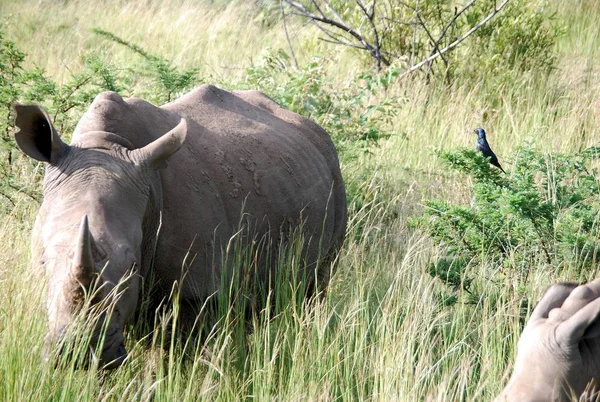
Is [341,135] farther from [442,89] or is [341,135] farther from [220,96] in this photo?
[442,89]

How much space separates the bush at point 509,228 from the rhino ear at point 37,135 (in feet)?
7.40

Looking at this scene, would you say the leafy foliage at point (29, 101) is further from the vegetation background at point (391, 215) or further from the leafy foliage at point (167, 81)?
the leafy foliage at point (167, 81)

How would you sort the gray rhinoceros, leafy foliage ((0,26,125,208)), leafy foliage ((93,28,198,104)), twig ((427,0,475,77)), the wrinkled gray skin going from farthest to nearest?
twig ((427,0,475,77))
leafy foliage ((93,28,198,104))
leafy foliage ((0,26,125,208))
the gray rhinoceros
the wrinkled gray skin

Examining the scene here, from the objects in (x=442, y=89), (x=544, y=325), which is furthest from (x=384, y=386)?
(x=442, y=89)

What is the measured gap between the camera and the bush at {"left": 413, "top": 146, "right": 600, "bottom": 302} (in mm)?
5145

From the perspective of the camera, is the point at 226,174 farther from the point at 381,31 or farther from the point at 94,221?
the point at 381,31

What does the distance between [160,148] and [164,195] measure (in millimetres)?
321

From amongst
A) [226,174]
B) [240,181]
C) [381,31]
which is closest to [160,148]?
[226,174]

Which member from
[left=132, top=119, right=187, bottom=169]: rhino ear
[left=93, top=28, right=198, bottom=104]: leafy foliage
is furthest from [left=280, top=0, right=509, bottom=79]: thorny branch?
[left=132, top=119, right=187, bottom=169]: rhino ear

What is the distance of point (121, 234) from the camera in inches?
147

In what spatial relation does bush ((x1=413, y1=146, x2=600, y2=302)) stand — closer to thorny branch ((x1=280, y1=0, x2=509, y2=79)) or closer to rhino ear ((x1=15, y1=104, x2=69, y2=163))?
rhino ear ((x1=15, y1=104, x2=69, y2=163))

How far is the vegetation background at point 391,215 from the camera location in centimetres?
393

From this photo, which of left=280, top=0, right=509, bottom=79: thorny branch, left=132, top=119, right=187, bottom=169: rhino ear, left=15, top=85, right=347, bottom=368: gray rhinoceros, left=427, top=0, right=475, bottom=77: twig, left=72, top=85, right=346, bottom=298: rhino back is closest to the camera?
left=15, top=85, right=347, bottom=368: gray rhinoceros

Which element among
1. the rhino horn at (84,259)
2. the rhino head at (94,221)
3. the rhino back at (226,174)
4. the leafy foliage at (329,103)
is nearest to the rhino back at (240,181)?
the rhino back at (226,174)
